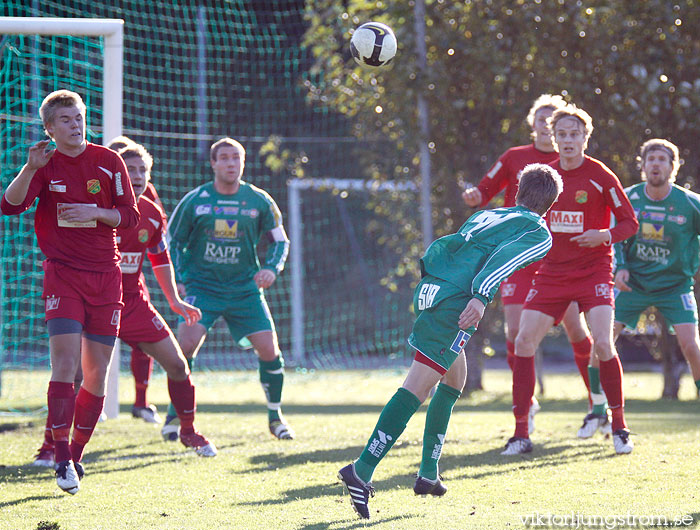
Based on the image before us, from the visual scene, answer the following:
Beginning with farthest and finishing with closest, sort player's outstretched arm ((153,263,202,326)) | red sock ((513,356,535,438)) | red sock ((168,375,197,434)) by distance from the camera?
1. red sock ((513,356,535,438))
2. red sock ((168,375,197,434))
3. player's outstretched arm ((153,263,202,326))

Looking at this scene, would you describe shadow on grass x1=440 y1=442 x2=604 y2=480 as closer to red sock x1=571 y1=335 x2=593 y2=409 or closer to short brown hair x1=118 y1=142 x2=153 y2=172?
red sock x1=571 y1=335 x2=593 y2=409

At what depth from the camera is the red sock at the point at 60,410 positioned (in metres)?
4.65

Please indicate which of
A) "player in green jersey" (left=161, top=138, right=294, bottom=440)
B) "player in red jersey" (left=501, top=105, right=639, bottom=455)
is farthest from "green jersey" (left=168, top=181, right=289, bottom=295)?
"player in red jersey" (left=501, top=105, right=639, bottom=455)

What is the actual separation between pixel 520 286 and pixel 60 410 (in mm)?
3432

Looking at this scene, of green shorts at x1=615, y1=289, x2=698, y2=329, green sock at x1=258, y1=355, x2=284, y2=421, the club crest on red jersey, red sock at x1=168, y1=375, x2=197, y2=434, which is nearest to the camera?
the club crest on red jersey

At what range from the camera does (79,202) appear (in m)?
4.76

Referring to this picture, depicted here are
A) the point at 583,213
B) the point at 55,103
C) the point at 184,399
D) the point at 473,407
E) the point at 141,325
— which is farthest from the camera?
the point at 473,407

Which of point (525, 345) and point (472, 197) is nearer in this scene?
point (525, 345)

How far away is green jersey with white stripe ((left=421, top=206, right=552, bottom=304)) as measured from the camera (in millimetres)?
4207

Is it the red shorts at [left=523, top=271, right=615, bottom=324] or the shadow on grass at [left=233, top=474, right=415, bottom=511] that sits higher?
the red shorts at [left=523, top=271, right=615, bottom=324]

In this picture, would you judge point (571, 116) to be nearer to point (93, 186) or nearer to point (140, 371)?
point (93, 186)

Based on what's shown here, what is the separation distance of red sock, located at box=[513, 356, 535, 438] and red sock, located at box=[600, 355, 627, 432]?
0.44m

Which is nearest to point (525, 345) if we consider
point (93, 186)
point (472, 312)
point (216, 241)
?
point (472, 312)

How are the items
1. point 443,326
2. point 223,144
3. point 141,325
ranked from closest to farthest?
1. point 443,326
2. point 141,325
3. point 223,144
